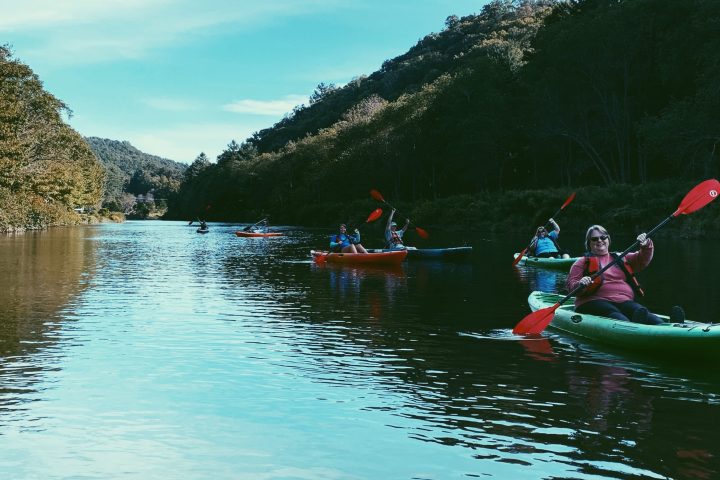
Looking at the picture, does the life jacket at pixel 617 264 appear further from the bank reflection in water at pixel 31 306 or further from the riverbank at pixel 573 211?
the riverbank at pixel 573 211

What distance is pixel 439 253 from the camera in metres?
27.2

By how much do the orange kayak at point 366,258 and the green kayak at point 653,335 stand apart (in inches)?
520

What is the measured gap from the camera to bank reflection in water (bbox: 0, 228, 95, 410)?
880 centimetres

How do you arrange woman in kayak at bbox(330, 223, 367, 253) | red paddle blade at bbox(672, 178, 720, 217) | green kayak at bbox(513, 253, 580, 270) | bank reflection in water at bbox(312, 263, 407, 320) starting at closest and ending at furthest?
red paddle blade at bbox(672, 178, 720, 217) → bank reflection in water at bbox(312, 263, 407, 320) → green kayak at bbox(513, 253, 580, 270) → woman in kayak at bbox(330, 223, 367, 253)

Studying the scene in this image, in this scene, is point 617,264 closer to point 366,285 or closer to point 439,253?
point 366,285

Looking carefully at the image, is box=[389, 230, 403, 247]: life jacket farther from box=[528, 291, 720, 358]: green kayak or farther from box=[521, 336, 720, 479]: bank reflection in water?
box=[521, 336, 720, 479]: bank reflection in water

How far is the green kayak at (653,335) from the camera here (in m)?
9.14

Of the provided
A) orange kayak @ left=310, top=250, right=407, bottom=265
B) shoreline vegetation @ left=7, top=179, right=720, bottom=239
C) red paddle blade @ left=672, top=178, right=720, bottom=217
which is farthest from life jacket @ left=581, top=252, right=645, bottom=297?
shoreline vegetation @ left=7, top=179, right=720, bottom=239

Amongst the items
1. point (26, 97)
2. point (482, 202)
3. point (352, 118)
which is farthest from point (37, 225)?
point (352, 118)

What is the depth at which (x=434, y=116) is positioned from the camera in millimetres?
71125

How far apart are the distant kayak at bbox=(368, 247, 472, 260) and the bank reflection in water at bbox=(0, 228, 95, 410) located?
1087 centimetres

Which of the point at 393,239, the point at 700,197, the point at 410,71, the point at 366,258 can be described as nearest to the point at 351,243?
the point at 366,258

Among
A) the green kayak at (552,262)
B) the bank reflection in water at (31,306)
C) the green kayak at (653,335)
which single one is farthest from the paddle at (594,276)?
the green kayak at (552,262)

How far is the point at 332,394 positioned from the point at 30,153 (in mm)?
55615
